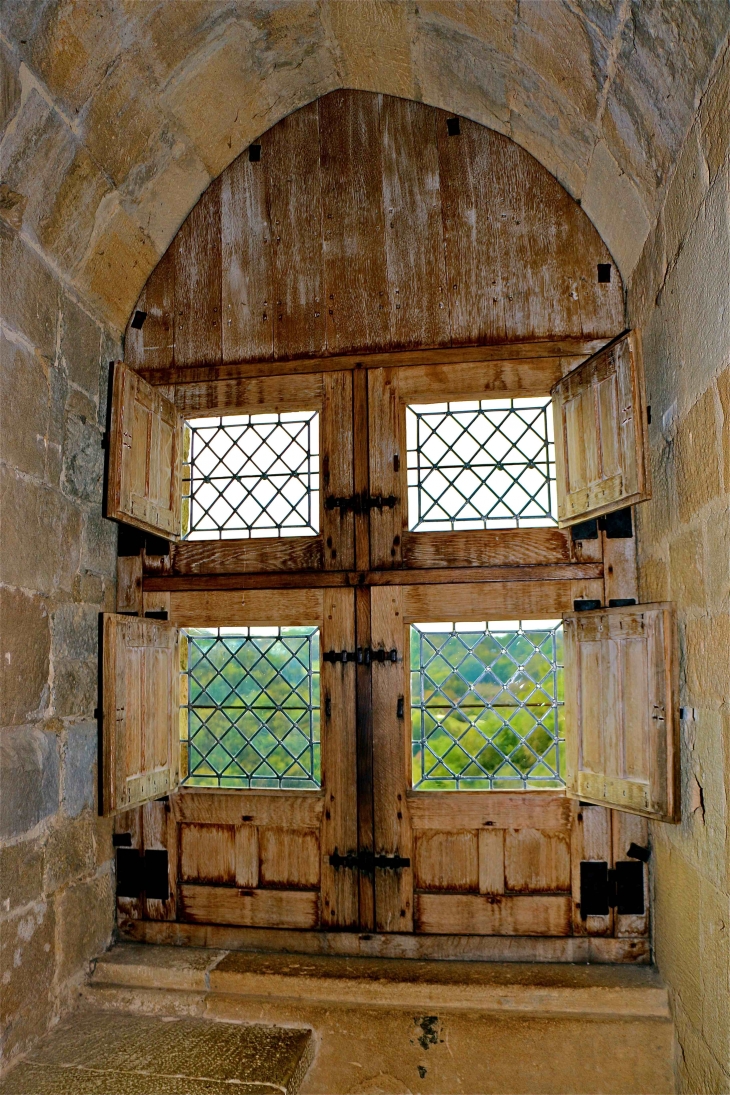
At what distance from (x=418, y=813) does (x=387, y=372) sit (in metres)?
1.86

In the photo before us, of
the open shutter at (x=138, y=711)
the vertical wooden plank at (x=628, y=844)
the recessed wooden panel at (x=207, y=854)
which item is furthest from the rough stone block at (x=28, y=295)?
the vertical wooden plank at (x=628, y=844)

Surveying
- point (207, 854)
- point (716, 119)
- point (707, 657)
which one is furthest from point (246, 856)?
point (716, 119)

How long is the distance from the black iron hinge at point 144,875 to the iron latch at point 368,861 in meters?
0.74

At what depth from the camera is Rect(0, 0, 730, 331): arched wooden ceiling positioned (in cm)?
252

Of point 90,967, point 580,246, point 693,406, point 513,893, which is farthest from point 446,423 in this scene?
point 90,967

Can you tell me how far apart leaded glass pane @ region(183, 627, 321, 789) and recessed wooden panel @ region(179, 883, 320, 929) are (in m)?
0.43

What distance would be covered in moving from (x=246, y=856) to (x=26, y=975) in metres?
0.91

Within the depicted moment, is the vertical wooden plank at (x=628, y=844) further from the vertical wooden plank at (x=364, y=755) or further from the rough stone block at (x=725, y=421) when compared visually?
the rough stone block at (x=725, y=421)

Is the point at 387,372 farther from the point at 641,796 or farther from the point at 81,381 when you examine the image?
the point at 641,796

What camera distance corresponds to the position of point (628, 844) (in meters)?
3.14

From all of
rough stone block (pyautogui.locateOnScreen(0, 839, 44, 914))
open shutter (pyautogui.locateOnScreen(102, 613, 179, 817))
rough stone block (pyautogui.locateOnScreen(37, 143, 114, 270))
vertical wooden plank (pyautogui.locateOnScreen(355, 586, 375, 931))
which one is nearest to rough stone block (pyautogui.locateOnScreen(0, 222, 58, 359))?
rough stone block (pyautogui.locateOnScreen(37, 143, 114, 270))

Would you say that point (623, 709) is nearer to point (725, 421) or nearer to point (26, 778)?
point (725, 421)

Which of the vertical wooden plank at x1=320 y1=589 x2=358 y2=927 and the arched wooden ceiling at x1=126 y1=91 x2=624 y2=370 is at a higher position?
the arched wooden ceiling at x1=126 y1=91 x2=624 y2=370

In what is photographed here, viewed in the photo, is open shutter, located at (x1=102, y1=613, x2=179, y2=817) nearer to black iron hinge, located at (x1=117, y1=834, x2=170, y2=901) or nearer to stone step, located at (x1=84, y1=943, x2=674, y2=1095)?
black iron hinge, located at (x1=117, y1=834, x2=170, y2=901)
